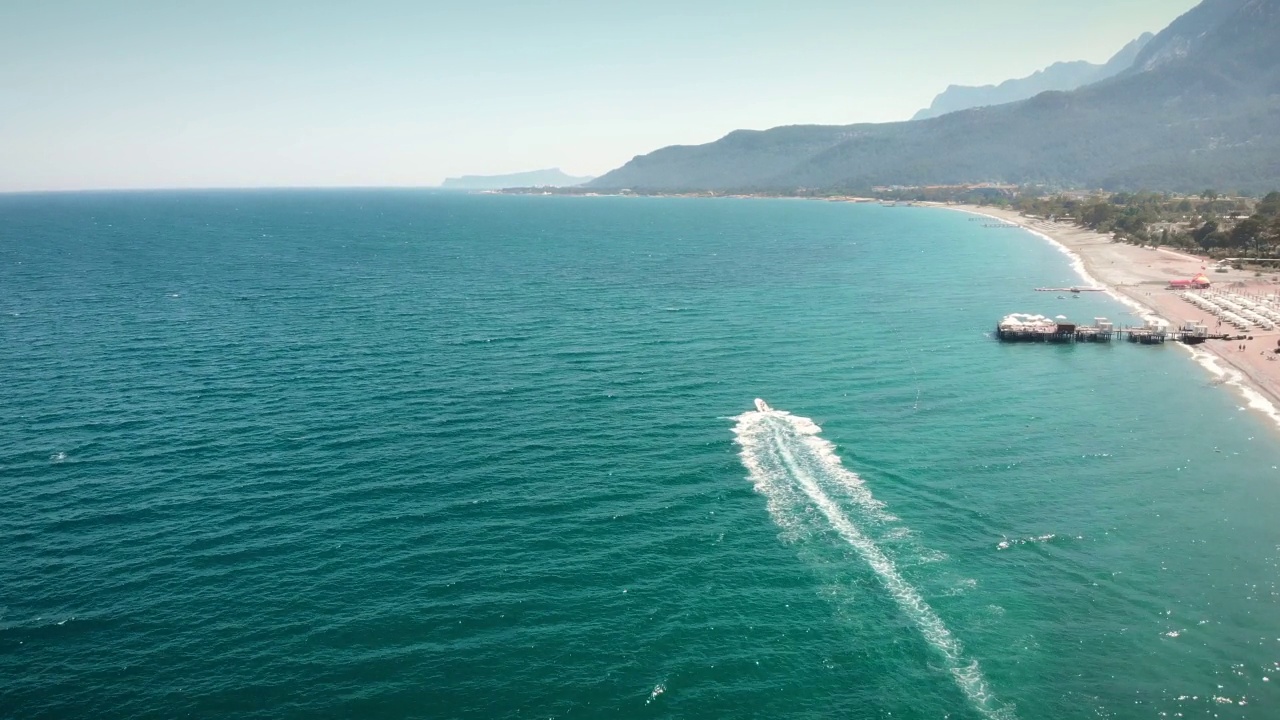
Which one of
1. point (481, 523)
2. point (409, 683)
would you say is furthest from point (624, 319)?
point (409, 683)

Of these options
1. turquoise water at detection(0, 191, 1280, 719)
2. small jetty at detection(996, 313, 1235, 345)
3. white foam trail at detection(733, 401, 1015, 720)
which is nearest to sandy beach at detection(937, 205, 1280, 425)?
small jetty at detection(996, 313, 1235, 345)

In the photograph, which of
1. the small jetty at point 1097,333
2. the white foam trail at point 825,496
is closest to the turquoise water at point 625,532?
the white foam trail at point 825,496

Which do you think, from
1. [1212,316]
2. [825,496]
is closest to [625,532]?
[825,496]

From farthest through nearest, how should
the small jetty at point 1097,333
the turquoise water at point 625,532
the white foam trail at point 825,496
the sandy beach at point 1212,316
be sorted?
the small jetty at point 1097,333 → the sandy beach at point 1212,316 → the white foam trail at point 825,496 → the turquoise water at point 625,532

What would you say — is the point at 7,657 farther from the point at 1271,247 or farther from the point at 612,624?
the point at 1271,247

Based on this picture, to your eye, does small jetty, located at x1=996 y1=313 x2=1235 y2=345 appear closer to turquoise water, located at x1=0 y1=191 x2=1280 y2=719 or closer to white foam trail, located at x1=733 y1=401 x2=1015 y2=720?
turquoise water, located at x1=0 y1=191 x2=1280 y2=719

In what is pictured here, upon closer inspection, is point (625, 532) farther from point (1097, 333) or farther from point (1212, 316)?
point (1212, 316)

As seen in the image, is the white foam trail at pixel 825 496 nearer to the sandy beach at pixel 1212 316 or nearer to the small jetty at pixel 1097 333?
the sandy beach at pixel 1212 316
